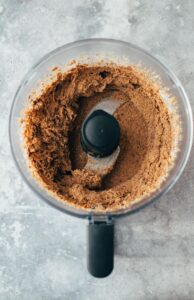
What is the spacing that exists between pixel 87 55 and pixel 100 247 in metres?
0.44

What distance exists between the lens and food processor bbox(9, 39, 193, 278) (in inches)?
40.9

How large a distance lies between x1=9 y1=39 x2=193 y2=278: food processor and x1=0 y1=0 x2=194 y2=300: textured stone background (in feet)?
0.21

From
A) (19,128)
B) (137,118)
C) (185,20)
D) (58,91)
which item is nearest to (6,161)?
(19,128)

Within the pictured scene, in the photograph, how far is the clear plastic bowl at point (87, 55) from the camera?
42.8 inches

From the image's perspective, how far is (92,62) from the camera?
116 cm

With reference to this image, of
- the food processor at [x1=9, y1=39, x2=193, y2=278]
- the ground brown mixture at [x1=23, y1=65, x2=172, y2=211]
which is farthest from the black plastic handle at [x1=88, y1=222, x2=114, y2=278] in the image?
the ground brown mixture at [x1=23, y1=65, x2=172, y2=211]

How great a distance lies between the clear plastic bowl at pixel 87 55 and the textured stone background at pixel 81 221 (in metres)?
0.06

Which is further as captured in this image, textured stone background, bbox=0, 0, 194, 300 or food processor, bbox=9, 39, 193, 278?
textured stone background, bbox=0, 0, 194, 300

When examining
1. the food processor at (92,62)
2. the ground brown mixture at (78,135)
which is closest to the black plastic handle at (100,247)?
the food processor at (92,62)

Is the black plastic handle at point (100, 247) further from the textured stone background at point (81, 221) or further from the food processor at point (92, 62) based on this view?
the textured stone background at point (81, 221)

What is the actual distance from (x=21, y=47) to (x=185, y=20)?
393 millimetres

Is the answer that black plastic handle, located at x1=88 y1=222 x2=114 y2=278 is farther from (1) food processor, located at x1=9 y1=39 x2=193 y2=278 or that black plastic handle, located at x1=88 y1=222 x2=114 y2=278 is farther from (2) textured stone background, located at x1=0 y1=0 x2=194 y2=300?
(2) textured stone background, located at x1=0 y1=0 x2=194 y2=300

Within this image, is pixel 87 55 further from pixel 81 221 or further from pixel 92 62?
pixel 81 221

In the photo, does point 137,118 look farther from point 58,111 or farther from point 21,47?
point 21,47
